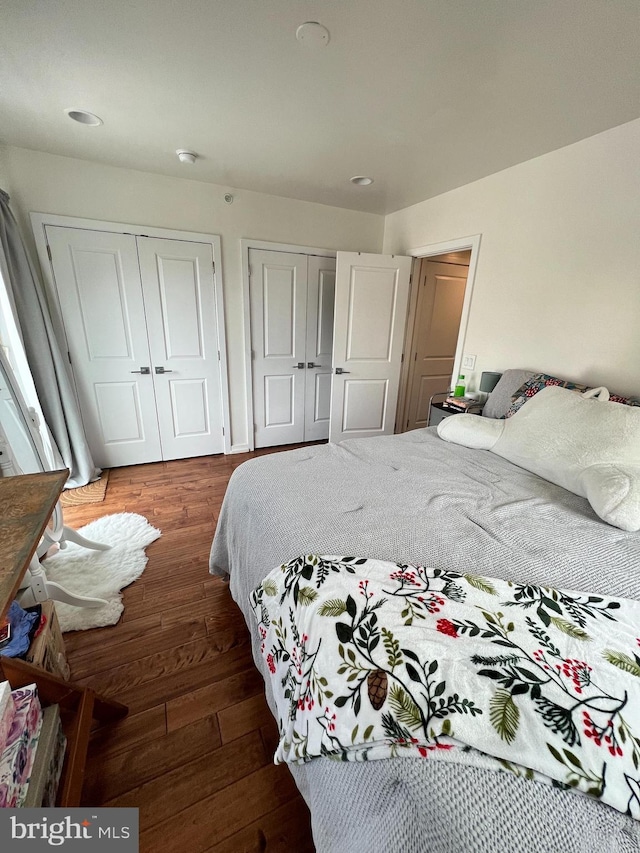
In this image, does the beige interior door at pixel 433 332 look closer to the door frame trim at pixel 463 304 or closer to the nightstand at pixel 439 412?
the door frame trim at pixel 463 304

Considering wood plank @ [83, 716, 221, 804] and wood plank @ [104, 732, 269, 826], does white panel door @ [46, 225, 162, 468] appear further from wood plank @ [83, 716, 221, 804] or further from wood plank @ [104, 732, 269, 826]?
wood plank @ [104, 732, 269, 826]

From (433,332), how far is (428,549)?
312cm

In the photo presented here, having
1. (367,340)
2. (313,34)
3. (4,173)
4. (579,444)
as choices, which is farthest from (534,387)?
(4,173)

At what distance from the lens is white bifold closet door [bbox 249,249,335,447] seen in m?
3.16

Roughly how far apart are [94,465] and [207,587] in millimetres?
1881

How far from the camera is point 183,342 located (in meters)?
3.00

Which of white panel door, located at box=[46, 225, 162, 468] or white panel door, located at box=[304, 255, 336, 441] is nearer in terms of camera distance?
white panel door, located at box=[46, 225, 162, 468]

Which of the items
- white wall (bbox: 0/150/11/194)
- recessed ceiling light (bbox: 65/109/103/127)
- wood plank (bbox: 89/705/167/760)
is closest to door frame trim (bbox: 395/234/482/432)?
recessed ceiling light (bbox: 65/109/103/127)

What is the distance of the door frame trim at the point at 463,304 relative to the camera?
8.51 feet

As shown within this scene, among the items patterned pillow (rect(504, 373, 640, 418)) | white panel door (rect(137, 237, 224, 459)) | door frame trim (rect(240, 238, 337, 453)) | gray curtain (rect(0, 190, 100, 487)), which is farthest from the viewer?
door frame trim (rect(240, 238, 337, 453))

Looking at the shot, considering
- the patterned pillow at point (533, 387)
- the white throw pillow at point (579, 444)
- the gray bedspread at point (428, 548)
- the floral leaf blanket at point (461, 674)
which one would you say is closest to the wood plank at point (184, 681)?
the gray bedspread at point (428, 548)

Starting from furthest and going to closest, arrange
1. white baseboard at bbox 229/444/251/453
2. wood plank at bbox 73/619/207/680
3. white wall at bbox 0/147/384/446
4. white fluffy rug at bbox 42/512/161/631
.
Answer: white baseboard at bbox 229/444/251/453, white wall at bbox 0/147/384/446, white fluffy rug at bbox 42/512/161/631, wood plank at bbox 73/619/207/680

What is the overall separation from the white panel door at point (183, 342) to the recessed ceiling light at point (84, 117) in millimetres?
828

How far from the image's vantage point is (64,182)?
2.42 metres
